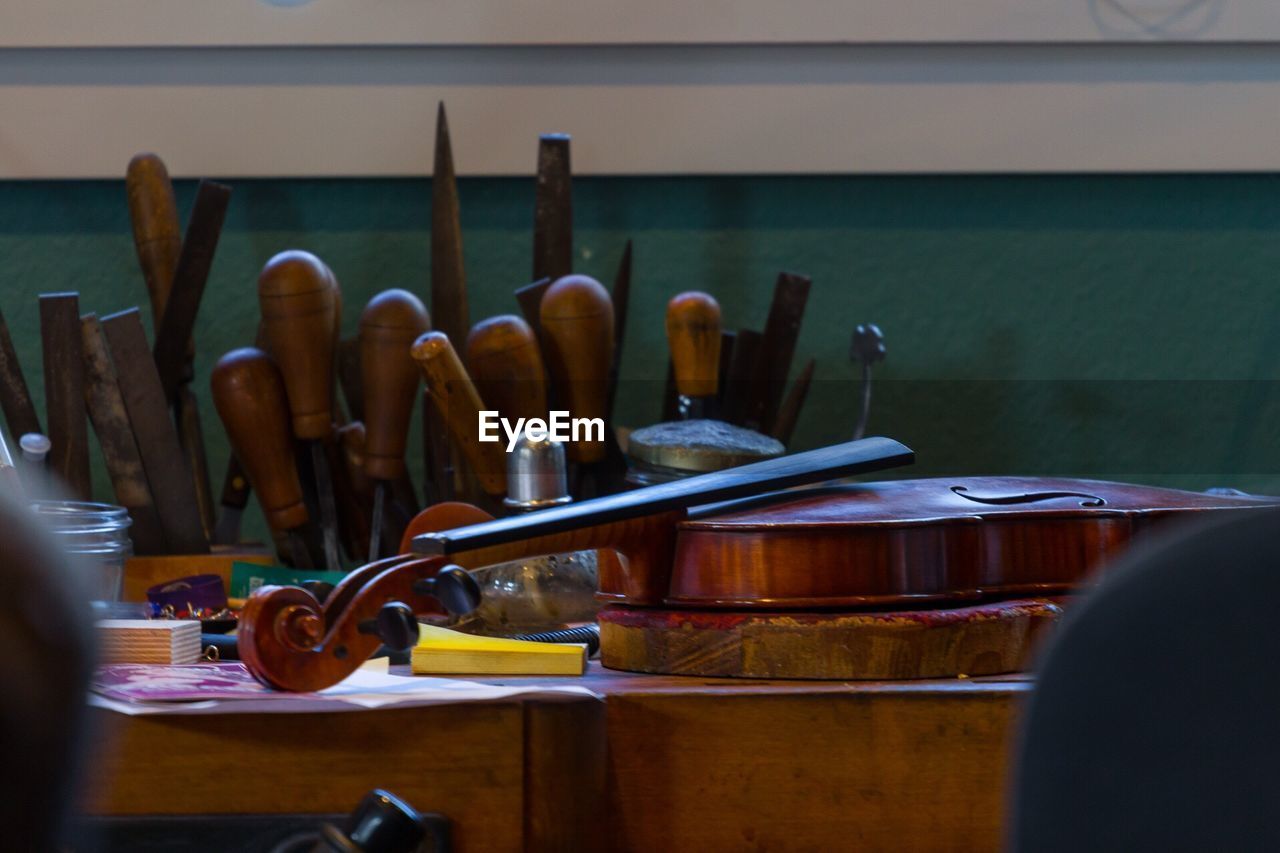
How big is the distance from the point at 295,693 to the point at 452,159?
64 centimetres

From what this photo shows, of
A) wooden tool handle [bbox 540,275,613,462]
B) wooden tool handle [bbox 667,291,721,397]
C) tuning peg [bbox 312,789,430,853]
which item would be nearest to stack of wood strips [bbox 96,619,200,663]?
tuning peg [bbox 312,789,430,853]

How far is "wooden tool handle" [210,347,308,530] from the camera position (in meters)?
0.88

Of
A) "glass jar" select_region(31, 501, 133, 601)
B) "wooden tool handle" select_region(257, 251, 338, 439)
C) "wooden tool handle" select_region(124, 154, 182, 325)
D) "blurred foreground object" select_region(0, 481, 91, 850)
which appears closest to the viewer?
"blurred foreground object" select_region(0, 481, 91, 850)

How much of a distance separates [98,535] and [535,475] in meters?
0.24

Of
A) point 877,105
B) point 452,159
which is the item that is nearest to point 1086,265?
point 877,105

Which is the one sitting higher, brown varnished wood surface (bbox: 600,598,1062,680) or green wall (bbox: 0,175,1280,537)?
green wall (bbox: 0,175,1280,537)

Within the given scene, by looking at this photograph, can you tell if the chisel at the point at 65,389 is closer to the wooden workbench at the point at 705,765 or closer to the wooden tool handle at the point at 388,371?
the wooden tool handle at the point at 388,371

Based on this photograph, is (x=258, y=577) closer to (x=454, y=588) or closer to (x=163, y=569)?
(x=163, y=569)

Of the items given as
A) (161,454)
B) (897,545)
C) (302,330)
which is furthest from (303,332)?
(897,545)

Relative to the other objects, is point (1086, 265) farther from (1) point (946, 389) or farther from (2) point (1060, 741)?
(2) point (1060, 741)

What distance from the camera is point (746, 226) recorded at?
3.72 ft

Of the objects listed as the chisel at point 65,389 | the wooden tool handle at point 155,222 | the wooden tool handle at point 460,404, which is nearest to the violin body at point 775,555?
the wooden tool handle at point 460,404

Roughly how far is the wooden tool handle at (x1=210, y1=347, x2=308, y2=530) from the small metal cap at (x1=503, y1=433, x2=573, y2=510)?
0.75 feet

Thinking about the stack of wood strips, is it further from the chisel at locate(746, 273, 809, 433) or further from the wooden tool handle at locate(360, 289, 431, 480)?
the chisel at locate(746, 273, 809, 433)
